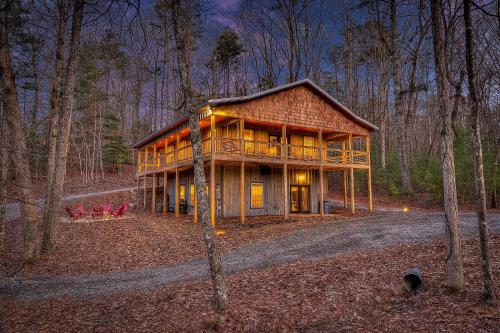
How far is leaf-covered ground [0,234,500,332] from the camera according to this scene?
205 inches

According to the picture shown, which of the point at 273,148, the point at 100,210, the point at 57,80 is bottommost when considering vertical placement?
the point at 100,210

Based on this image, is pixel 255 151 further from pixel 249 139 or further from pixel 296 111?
pixel 296 111

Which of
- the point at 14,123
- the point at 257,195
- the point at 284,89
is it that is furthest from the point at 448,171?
the point at 257,195

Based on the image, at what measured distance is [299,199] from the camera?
23.5 metres

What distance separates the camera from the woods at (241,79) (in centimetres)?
604

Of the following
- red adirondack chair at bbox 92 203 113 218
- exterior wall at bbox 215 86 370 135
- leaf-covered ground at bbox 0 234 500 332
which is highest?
exterior wall at bbox 215 86 370 135

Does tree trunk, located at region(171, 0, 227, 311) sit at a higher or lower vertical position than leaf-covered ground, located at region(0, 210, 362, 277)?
higher

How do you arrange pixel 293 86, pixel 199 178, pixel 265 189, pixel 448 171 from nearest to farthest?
1. pixel 448 171
2. pixel 199 178
3. pixel 293 86
4. pixel 265 189

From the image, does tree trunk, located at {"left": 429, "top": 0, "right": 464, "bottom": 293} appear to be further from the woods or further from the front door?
the front door

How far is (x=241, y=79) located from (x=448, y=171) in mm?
35857

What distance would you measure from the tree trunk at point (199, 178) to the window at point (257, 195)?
1444cm

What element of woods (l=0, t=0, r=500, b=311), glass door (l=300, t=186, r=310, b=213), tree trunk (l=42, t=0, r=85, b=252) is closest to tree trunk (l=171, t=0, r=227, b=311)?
woods (l=0, t=0, r=500, b=311)

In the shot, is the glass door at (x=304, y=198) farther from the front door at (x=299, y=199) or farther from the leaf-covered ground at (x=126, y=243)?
the leaf-covered ground at (x=126, y=243)

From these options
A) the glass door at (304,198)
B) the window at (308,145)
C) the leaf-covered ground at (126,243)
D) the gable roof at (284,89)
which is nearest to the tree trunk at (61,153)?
the leaf-covered ground at (126,243)
